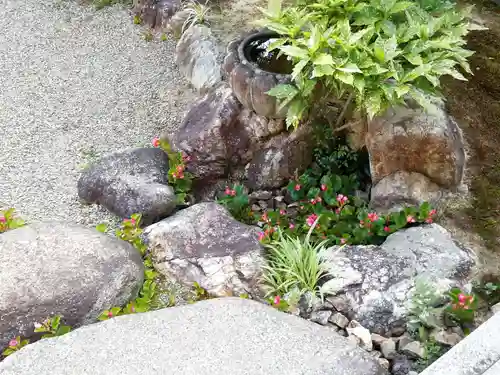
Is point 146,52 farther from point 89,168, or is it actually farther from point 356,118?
point 356,118

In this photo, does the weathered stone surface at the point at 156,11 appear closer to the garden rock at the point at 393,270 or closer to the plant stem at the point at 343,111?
the plant stem at the point at 343,111

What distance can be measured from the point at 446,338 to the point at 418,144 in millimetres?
1752

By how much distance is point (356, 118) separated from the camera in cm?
526

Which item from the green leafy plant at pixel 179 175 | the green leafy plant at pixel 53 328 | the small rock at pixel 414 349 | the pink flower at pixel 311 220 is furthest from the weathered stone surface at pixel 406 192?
the green leafy plant at pixel 53 328

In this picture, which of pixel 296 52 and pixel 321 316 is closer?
pixel 321 316

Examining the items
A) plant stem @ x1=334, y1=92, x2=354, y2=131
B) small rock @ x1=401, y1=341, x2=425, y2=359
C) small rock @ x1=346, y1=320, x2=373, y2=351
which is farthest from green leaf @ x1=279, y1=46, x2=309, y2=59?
small rock @ x1=401, y1=341, x2=425, y2=359

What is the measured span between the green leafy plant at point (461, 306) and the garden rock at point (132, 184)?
2583mm

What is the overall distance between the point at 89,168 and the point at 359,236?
2.77m

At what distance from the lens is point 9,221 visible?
472cm

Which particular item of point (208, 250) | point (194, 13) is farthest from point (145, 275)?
point (194, 13)

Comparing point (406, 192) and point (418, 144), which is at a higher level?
point (418, 144)

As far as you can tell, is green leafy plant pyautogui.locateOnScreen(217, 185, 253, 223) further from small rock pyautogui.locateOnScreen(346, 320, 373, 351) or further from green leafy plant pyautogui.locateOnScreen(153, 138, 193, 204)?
small rock pyautogui.locateOnScreen(346, 320, 373, 351)

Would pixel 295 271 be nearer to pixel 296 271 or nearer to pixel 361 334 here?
pixel 296 271

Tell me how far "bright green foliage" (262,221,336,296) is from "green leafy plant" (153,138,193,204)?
1358mm
